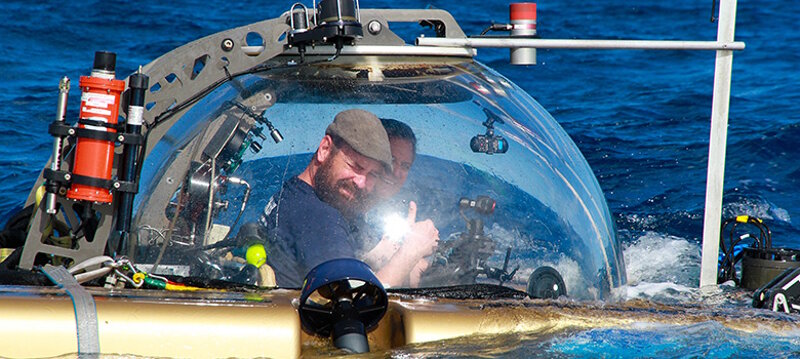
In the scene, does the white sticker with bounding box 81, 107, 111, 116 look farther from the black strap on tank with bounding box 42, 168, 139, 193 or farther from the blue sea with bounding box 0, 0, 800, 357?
the blue sea with bounding box 0, 0, 800, 357

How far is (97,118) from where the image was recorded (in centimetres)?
309

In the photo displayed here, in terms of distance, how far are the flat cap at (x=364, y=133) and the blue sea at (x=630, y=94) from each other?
0.87 m

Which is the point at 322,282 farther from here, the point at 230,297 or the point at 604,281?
the point at 604,281

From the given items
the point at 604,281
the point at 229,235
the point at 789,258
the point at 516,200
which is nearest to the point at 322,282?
the point at 229,235

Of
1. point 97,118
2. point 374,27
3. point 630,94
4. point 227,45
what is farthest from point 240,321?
point 630,94

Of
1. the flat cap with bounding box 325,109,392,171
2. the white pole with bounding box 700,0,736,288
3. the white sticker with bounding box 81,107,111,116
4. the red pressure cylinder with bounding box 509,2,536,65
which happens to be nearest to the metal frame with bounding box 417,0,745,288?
the white pole with bounding box 700,0,736,288

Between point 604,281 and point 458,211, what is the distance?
786mm

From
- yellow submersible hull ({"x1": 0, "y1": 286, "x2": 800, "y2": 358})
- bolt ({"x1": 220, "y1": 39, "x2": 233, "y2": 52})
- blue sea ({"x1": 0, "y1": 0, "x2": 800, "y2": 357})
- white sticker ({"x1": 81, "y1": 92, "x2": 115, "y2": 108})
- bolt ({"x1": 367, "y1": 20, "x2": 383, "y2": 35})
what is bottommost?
yellow submersible hull ({"x1": 0, "y1": 286, "x2": 800, "y2": 358})

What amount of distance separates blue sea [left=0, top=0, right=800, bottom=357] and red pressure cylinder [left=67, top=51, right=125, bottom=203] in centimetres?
156

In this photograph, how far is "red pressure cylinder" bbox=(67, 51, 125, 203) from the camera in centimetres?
308

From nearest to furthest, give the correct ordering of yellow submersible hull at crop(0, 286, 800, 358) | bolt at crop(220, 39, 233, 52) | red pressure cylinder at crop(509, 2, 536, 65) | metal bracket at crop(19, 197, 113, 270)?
yellow submersible hull at crop(0, 286, 800, 358) → metal bracket at crop(19, 197, 113, 270) → bolt at crop(220, 39, 233, 52) → red pressure cylinder at crop(509, 2, 536, 65)

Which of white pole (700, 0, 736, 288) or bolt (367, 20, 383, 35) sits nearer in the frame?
bolt (367, 20, 383, 35)

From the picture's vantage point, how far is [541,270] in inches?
134

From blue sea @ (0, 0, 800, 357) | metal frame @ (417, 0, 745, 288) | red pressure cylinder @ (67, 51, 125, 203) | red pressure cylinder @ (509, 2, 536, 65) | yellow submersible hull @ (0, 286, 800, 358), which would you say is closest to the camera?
yellow submersible hull @ (0, 286, 800, 358)
